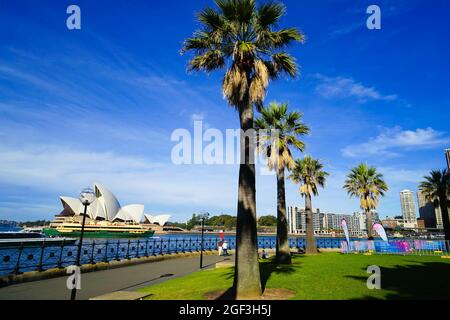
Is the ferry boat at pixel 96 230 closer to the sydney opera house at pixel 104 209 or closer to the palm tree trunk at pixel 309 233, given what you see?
the sydney opera house at pixel 104 209

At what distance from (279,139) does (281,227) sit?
6.81 meters

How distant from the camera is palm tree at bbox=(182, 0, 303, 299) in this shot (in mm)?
10391

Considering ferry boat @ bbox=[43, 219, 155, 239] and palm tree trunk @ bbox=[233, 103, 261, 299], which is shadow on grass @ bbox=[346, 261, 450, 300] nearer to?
palm tree trunk @ bbox=[233, 103, 261, 299]

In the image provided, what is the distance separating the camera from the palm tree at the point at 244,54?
10391 mm

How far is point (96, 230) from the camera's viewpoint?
90375 mm

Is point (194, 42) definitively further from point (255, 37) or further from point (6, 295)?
point (6, 295)

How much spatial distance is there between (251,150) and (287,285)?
210 inches

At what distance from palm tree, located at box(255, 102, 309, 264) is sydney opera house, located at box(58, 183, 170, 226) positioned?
70.8m

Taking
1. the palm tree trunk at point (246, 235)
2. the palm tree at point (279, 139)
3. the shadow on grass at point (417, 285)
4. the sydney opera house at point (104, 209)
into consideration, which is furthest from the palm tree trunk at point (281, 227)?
the sydney opera house at point (104, 209)

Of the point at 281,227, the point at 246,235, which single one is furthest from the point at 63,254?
the point at 246,235

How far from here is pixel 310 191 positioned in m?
31.6

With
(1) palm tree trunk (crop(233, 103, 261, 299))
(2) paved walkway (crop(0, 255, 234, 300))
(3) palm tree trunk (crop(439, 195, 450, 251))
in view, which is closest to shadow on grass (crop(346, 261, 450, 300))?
(1) palm tree trunk (crop(233, 103, 261, 299))

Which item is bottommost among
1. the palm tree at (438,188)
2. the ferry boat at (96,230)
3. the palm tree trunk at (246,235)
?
the ferry boat at (96,230)

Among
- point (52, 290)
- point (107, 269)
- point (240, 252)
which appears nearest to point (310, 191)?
point (107, 269)
